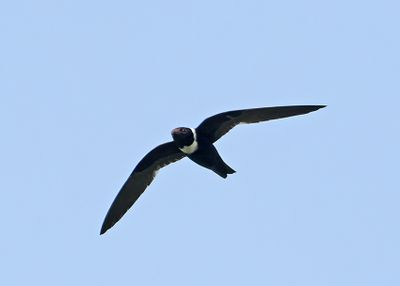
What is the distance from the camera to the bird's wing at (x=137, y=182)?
2944 centimetres

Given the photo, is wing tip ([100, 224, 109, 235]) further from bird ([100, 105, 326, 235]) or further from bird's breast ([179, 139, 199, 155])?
bird's breast ([179, 139, 199, 155])

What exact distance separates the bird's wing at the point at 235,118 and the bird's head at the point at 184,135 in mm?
Answer: 226

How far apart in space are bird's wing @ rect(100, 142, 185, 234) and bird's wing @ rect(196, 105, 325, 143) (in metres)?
1.59

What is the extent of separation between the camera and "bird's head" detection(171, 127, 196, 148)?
2772 cm

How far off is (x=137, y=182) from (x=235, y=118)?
307 cm

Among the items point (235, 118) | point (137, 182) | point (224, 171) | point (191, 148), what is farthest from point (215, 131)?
point (137, 182)

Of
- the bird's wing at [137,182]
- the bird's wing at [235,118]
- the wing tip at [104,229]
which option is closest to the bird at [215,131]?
the bird's wing at [235,118]

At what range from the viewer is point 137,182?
2978 centimetres

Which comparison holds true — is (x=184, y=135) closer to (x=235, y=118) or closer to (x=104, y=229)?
(x=235, y=118)

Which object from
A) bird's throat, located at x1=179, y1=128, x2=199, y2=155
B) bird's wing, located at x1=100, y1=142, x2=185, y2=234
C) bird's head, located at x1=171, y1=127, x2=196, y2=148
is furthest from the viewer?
bird's wing, located at x1=100, y1=142, x2=185, y2=234

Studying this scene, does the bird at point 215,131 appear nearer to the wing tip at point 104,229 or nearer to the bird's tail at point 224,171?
the bird's tail at point 224,171

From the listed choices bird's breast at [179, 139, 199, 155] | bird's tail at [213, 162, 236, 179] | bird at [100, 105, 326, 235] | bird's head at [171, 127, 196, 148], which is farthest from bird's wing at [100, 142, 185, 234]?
bird's tail at [213, 162, 236, 179]

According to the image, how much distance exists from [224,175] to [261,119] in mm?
1390

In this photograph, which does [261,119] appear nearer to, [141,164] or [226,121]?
[226,121]
